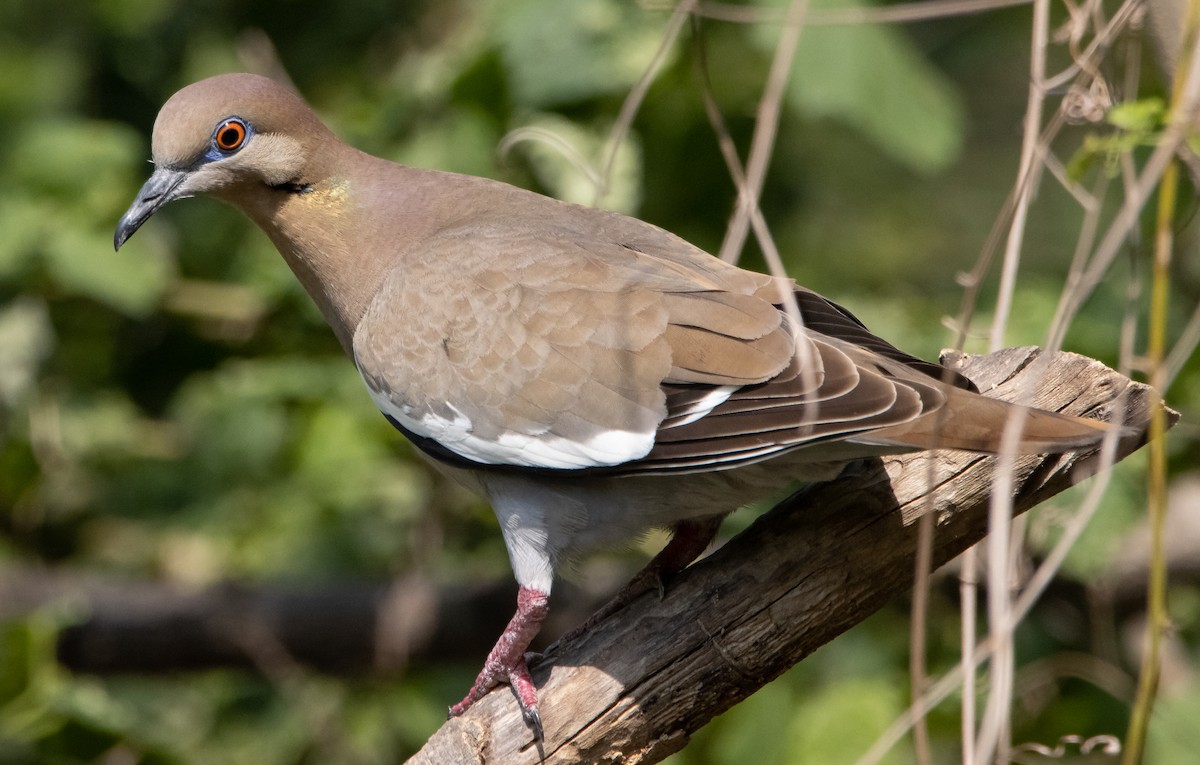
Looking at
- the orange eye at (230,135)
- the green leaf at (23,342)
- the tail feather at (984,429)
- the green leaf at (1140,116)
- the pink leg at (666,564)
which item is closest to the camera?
the tail feather at (984,429)

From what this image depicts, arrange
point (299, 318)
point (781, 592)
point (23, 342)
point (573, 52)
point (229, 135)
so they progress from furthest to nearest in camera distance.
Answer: point (23, 342), point (299, 318), point (573, 52), point (229, 135), point (781, 592)

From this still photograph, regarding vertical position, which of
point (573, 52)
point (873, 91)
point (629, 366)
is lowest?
point (629, 366)

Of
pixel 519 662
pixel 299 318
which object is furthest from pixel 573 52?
pixel 519 662

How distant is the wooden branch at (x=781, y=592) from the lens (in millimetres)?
2467

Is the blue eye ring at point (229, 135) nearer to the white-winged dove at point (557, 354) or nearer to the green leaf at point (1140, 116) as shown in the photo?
the white-winged dove at point (557, 354)

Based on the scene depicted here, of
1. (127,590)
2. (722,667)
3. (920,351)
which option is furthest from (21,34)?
(722,667)

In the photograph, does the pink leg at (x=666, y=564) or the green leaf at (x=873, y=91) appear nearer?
the pink leg at (x=666, y=564)

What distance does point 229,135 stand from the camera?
3104 millimetres

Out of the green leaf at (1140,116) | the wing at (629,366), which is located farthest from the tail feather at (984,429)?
the green leaf at (1140,116)

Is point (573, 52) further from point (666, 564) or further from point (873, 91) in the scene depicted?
point (666, 564)

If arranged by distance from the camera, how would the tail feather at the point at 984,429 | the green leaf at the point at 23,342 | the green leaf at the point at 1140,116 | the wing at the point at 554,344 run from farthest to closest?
the green leaf at the point at 23,342, the wing at the point at 554,344, the green leaf at the point at 1140,116, the tail feather at the point at 984,429

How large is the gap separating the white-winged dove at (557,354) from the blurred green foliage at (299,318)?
1.04 meters

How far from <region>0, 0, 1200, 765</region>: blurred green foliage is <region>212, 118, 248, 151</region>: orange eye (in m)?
1.18

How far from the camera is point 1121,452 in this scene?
2438mm
